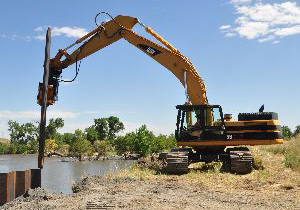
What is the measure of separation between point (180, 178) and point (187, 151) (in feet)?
6.90

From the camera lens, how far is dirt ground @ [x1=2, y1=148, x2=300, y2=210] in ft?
27.9

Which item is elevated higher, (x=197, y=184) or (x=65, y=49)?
(x=65, y=49)

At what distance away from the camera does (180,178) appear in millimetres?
13648

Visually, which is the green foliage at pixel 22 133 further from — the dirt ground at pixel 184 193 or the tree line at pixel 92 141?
the dirt ground at pixel 184 193

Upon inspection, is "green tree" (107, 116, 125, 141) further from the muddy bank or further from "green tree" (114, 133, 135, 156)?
the muddy bank

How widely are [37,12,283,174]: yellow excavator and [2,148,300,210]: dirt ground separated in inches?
Result: 40.7

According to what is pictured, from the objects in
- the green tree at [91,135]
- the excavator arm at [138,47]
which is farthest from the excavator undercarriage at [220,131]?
the green tree at [91,135]

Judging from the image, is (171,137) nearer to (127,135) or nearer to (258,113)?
(127,135)

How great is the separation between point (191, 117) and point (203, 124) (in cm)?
56

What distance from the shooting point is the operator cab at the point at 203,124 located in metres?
15.1

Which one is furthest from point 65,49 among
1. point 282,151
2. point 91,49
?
point 282,151

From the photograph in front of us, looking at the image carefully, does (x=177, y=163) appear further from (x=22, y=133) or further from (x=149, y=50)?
(x=22, y=133)

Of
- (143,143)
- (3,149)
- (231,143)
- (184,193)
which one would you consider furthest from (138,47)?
(3,149)

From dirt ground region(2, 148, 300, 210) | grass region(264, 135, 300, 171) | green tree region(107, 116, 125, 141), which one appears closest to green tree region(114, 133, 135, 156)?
green tree region(107, 116, 125, 141)
